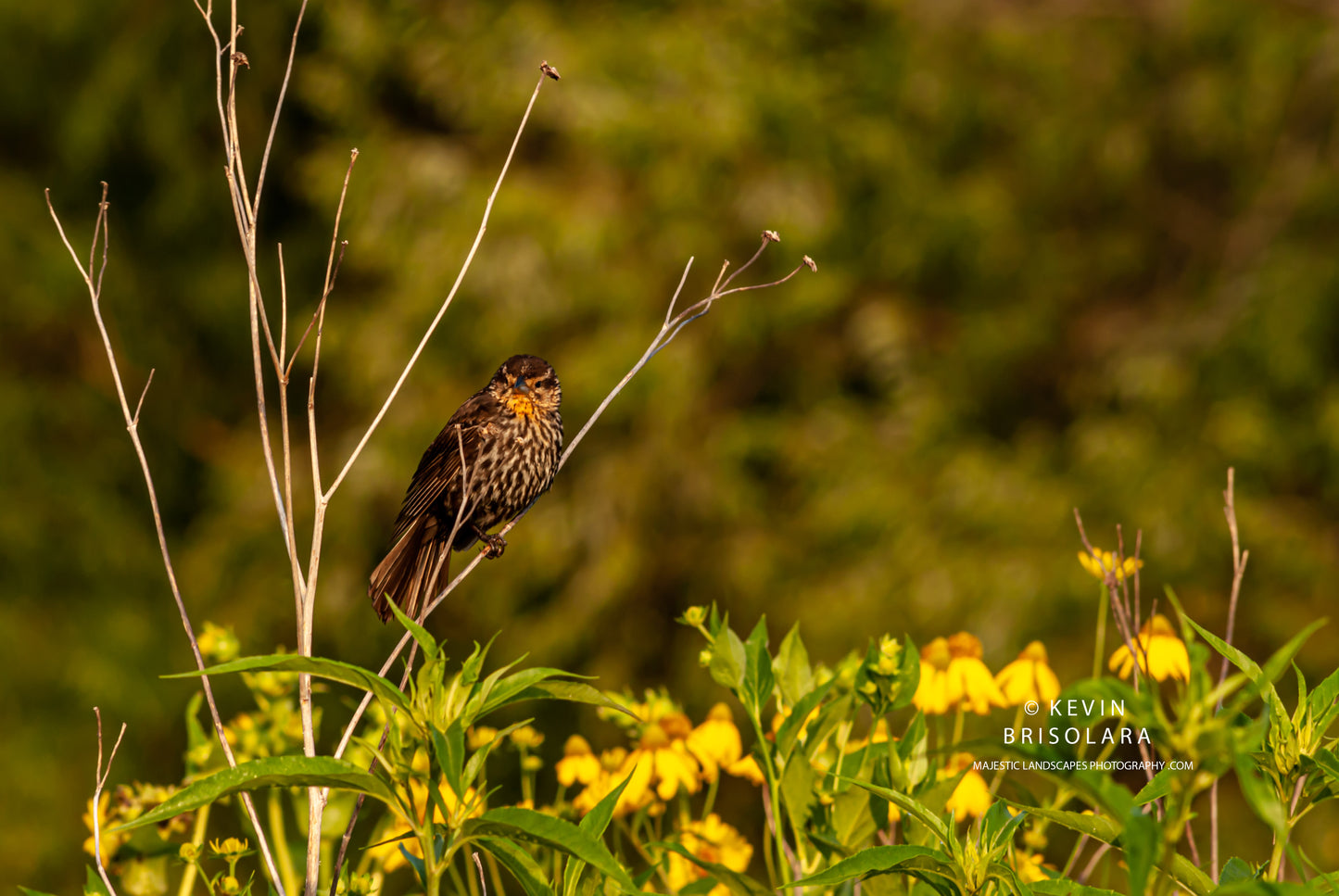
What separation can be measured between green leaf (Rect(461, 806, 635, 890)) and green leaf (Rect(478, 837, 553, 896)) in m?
0.04

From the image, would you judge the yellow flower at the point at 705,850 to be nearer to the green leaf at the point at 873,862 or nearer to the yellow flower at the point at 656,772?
the yellow flower at the point at 656,772

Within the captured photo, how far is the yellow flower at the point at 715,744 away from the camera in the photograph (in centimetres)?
177

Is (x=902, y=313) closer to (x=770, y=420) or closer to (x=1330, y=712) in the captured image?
(x=770, y=420)

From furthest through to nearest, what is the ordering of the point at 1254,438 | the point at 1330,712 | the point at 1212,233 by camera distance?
the point at 1212,233 → the point at 1254,438 → the point at 1330,712

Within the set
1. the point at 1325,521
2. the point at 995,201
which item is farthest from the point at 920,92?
the point at 1325,521

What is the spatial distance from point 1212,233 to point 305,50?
13.8ft

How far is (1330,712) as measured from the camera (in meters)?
1.15

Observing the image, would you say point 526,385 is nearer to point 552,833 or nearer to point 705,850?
point 705,850

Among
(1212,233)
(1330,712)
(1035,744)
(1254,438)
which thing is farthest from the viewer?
(1212,233)

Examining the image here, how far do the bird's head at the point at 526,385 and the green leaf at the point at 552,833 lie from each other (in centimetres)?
135

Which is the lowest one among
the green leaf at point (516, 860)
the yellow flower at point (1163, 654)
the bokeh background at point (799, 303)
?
the green leaf at point (516, 860)

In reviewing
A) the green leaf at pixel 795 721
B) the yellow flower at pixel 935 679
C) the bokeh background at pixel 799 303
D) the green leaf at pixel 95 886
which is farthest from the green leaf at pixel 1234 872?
the bokeh background at pixel 799 303

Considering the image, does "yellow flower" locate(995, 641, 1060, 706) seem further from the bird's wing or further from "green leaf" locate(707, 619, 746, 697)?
the bird's wing

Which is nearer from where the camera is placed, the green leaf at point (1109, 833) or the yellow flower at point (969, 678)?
the green leaf at point (1109, 833)
